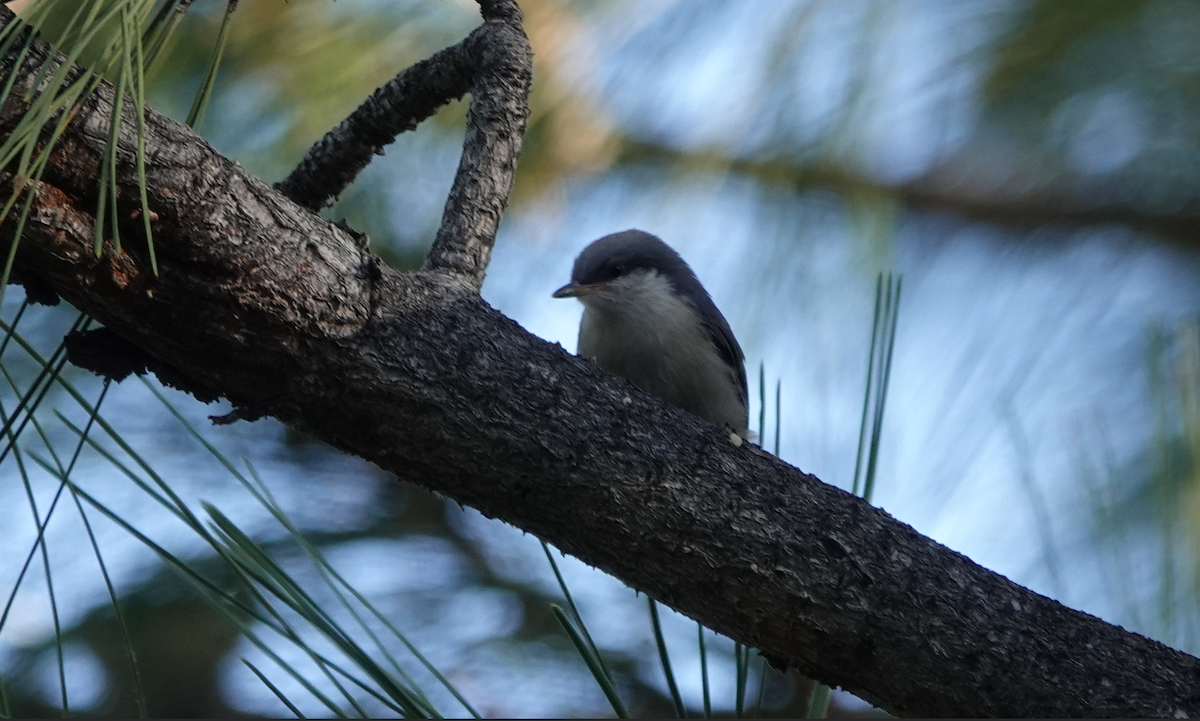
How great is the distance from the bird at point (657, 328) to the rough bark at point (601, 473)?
1.03 metres

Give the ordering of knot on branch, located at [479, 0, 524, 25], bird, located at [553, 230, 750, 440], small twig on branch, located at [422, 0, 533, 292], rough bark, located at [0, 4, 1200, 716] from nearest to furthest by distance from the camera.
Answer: rough bark, located at [0, 4, 1200, 716], small twig on branch, located at [422, 0, 533, 292], knot on branch, located at [479, 0, 524, 25], bird, located at [553, 230, 750, 440]

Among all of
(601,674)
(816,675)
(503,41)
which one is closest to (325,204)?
(503,41)

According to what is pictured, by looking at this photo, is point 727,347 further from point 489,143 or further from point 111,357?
point 111,357

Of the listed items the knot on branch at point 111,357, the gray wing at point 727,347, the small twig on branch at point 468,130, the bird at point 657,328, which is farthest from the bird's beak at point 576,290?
the knot on branch at point 111,357

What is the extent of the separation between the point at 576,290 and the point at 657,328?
0.68 feet

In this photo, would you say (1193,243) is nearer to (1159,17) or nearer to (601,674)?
(1159,17)

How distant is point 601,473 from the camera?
128 centimetres

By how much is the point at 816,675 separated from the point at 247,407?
75 centimetres

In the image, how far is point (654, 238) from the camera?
8.57 ft

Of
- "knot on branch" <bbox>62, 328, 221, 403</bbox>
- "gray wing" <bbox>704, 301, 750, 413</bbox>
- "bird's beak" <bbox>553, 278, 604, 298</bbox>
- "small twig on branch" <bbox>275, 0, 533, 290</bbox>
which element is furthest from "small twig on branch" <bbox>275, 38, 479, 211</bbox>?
"gray wing" <bbox>704, 301, 750, 413</bbox>

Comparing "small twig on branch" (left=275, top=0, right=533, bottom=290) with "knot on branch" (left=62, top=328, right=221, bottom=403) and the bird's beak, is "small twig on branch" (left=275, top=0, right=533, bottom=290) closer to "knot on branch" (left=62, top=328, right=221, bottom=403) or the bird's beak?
"knot on branch" (left=62, top=328, right=221, bottom=403)

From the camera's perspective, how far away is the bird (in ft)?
8.13

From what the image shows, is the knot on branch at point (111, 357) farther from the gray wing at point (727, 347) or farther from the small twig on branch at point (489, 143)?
the gray wing at point (727, 347)

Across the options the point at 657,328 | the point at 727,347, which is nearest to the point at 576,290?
the point at 657,328
